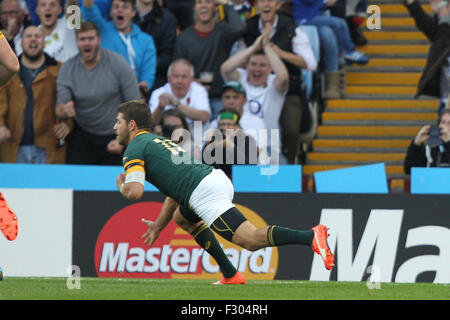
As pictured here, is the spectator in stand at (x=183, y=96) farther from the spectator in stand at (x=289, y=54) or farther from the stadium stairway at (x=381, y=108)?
the stadium stairway at (x=381, y=108)

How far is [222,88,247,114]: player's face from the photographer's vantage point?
14.5 metres

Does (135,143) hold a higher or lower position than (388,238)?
higher

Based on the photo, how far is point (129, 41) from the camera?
594 inches

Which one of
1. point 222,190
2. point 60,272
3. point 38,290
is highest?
point 222,190

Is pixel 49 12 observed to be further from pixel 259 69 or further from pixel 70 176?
pixel 259 69

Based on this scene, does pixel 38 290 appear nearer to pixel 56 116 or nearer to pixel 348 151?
pixel 56 116

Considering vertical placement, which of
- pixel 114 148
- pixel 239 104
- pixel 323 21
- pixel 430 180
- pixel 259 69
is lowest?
pixel 430 180

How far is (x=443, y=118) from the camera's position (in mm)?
13664

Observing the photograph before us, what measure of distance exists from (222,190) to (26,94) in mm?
5936

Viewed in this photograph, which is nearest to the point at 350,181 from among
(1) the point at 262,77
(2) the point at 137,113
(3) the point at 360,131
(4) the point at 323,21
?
(1) the point at 262,77

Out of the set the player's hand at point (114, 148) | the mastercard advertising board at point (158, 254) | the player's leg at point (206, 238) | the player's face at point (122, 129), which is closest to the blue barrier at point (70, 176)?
the mastercard advertising board at point (158, 254)

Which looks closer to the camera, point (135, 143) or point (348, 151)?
point (135, 143)

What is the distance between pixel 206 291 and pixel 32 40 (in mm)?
6676
